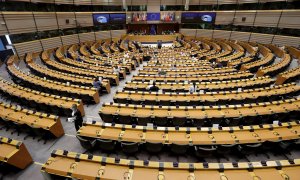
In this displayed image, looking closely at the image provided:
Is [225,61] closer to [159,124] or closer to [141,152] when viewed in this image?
[159,124]

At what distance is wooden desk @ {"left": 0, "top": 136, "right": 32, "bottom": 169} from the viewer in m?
5.81

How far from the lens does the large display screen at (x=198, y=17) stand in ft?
96.0

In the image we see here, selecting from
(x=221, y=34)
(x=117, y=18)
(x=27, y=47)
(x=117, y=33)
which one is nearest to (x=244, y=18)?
(x=221, y=34)

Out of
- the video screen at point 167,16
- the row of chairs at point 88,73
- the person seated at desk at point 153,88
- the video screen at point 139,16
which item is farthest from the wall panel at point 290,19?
the row of chairs at point 88,73

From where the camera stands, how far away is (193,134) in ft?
21.8

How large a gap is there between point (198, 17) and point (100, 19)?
17.8m

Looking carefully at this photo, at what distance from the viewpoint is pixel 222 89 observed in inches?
439

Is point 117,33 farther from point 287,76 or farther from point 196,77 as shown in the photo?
point 287,76

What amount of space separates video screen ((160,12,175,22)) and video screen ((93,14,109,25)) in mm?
10723

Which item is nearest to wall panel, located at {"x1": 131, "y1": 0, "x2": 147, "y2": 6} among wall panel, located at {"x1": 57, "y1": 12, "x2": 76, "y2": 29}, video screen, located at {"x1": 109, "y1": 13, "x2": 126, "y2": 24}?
video screen, located at {"x1": 109, "y1": 13, "x2": 126, "y2": 24}

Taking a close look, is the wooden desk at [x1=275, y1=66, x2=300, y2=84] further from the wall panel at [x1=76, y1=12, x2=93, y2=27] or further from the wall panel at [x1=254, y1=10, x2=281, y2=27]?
the wall panel at [x1=76, y1=12, x2=93, y2=27]

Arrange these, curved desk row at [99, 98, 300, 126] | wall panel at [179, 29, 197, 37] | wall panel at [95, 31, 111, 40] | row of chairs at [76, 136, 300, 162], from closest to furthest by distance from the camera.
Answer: row of chairs at [76, 136, 300, 162], curved desk row at [99, 98, 300, 126], wall panel at [95, 31, 111, 40], wall panel at [179, 29, 197, 37]

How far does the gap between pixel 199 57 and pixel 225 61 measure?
396 cm

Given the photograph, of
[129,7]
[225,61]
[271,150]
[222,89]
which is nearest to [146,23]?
[129,7]
